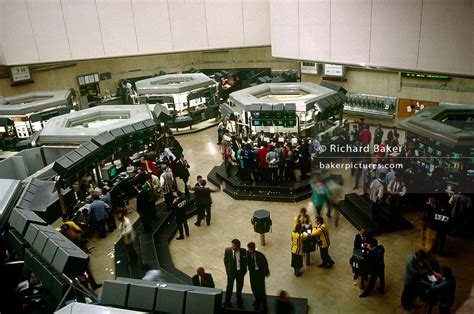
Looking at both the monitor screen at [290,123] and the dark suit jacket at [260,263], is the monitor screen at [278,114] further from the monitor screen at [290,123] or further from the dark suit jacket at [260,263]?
the dark suit jacket at [260,263]

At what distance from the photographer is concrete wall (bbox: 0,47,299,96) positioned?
74.5ft

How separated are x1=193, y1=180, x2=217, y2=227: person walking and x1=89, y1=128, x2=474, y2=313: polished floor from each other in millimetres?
275

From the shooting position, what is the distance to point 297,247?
310 inches

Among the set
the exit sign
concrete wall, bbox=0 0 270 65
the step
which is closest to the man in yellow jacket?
the step

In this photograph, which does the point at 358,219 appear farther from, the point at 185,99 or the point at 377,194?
the point at 185,99

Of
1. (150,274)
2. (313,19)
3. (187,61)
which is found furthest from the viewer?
(187,61)

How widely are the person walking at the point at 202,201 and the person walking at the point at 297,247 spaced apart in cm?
285

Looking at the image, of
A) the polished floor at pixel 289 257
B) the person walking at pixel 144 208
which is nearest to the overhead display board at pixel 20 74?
the polished floor at pixel 289 257

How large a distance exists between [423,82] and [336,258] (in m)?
12.0

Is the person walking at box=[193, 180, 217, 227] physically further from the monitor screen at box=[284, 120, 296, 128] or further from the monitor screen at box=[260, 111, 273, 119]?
the monitor screen at box=[284, 120, 296, 128]

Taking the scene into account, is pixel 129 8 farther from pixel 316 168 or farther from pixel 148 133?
pixel 316 168

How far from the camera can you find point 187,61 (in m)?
28.2

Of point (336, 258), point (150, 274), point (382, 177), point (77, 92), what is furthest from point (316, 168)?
point (77, 92)

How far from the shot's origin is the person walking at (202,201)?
9.94 metres
